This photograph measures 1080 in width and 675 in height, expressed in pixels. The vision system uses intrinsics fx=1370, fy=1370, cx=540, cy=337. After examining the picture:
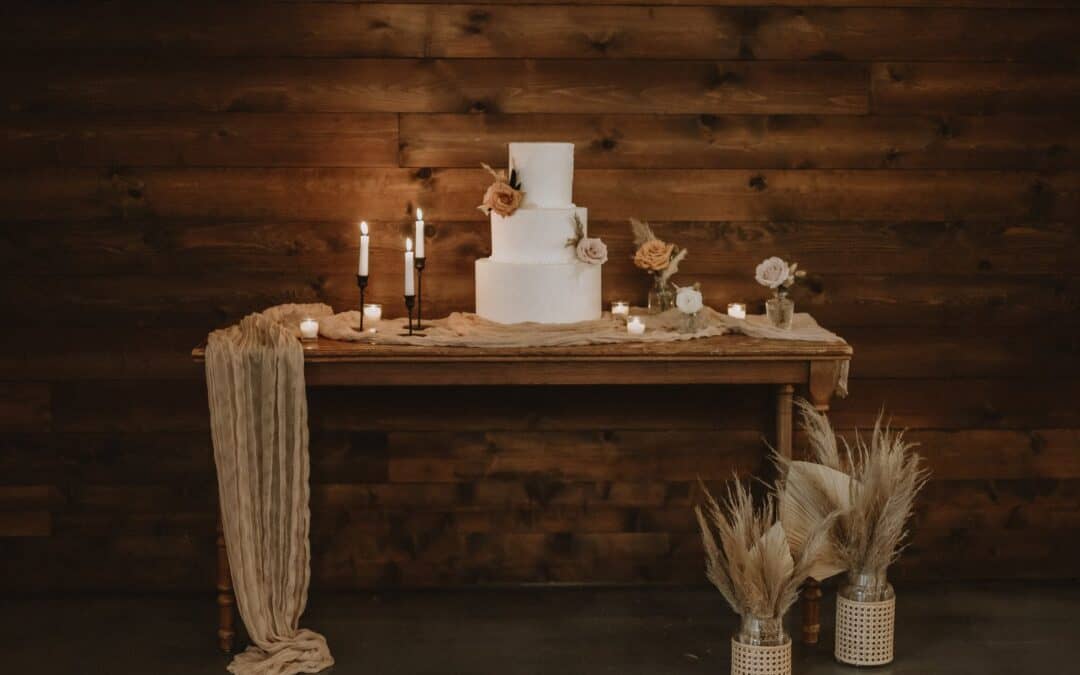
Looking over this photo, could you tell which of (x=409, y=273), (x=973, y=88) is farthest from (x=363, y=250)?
(x=973, y=88)

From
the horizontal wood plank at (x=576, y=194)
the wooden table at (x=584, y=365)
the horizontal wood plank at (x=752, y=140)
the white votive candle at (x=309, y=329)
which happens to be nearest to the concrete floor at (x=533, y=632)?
the wooden table at (x=584, y=365)

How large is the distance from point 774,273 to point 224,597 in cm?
169

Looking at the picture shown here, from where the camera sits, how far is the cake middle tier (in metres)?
3.70

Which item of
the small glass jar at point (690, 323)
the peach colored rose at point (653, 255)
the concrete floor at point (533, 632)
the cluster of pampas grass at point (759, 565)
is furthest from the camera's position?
the peach colored rose at point (653, 255)

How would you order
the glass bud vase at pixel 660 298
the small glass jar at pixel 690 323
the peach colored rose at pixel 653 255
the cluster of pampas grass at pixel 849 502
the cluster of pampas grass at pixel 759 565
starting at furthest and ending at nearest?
the glass bud vase at pixel 660 298
the peach colored rose at pixel 653 255
the small glass jar at pixel 690 323
the cluster of pampas grass at pixel 849 502
the cluster of pampas grass at pixel 759 565

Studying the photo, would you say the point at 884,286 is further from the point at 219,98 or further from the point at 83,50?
the point at 83,50

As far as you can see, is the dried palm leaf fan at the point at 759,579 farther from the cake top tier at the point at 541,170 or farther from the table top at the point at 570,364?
the cake top tier at the point at 541,170

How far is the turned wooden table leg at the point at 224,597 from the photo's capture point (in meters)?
3.59

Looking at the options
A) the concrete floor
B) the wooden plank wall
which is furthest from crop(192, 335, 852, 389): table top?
the concrete floor

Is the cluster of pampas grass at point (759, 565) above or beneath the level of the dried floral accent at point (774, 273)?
beneath

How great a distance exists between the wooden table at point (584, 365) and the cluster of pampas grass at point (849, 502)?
5.0 inches

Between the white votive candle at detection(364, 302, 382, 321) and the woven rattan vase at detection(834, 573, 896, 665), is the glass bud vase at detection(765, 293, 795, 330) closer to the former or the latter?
the woven rattan vase at detection(834, 573, 896, 665)

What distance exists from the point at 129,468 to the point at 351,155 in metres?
1.16

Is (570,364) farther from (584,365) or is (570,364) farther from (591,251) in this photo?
(591,251)
